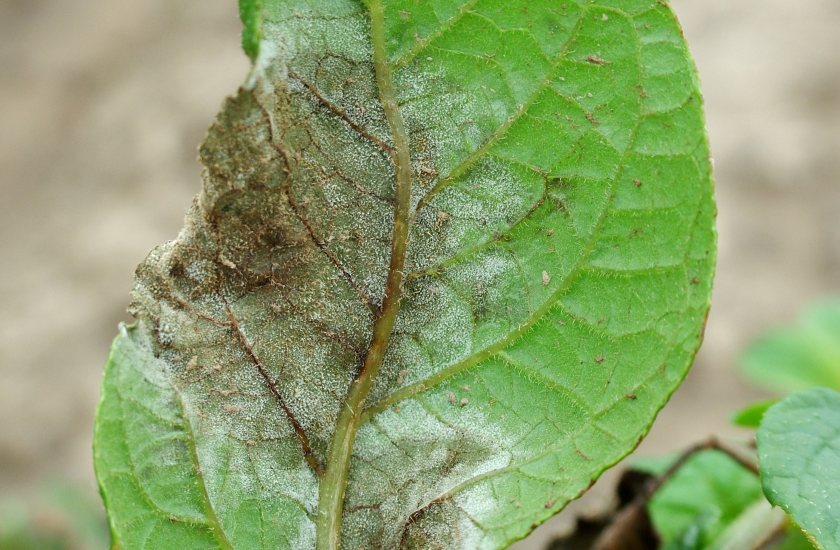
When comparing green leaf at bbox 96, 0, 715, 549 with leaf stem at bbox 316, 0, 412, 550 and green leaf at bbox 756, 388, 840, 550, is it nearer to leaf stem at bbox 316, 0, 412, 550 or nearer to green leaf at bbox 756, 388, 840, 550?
leaf stem at bbox 316, 0, 412, 550

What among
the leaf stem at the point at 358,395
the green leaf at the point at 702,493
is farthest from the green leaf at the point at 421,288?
the green leaf at the point at 702,493

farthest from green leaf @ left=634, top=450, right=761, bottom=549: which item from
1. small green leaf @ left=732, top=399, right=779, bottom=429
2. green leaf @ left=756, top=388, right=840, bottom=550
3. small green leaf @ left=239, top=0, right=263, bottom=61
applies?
small green leaf @ left=239, top=0, right=263, bottom=61

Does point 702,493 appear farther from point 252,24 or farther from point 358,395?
point 252,24

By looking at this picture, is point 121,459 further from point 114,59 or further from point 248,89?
point 114,59

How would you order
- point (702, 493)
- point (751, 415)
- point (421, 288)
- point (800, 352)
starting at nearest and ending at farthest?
point (421, 288) < point (751, 415) < point (702, 493) < point (800, 352)

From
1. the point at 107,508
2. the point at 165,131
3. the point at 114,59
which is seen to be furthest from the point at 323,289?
the point at 114,59

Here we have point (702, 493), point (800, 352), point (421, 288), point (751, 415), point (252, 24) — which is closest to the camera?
point (252, 24)

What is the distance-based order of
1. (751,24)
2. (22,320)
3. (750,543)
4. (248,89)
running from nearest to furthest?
1. (248,89)
2. (750,543)
3. (22,320)
4. (751,24)

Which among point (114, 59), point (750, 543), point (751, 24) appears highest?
point (114, 59)

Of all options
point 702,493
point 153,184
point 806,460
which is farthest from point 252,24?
point 153,184
